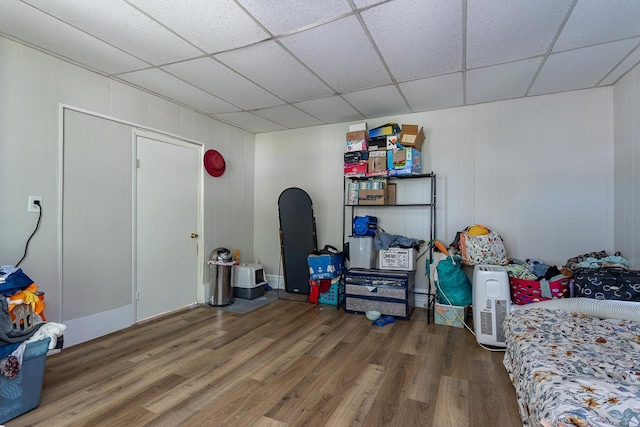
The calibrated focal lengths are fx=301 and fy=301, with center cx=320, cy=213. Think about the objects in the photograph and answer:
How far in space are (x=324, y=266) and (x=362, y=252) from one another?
53 centimetres

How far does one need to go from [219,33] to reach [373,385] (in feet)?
8.85

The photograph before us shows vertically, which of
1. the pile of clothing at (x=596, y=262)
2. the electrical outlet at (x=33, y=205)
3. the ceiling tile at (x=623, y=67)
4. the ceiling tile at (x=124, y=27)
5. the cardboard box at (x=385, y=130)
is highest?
the ceiling tile at (x=124, y=27)

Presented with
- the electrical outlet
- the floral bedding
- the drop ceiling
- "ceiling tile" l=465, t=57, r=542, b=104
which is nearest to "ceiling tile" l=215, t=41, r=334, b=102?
the drop ceiling

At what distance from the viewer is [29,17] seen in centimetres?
199

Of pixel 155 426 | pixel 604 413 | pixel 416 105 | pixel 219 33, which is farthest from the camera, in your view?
pixel 416 105

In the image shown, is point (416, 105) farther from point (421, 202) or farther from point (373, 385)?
point (373, 385)

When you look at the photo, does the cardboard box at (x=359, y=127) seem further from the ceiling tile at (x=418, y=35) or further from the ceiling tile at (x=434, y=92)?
the ceiling tile at (x=418, y=35)

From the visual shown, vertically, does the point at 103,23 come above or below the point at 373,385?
above

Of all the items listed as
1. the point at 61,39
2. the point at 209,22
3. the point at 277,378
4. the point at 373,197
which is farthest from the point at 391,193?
the point at 61,39

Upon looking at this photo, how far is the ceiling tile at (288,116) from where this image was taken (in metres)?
3.74

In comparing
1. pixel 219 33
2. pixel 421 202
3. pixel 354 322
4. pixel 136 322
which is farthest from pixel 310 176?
pixel 136 322

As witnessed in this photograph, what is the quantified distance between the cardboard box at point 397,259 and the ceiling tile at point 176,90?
2563 mm

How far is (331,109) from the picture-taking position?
373 cm

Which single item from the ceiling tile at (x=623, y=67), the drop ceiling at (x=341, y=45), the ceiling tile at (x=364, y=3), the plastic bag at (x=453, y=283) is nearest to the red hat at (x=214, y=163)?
the drop ceiling at (x=341, y=45)
